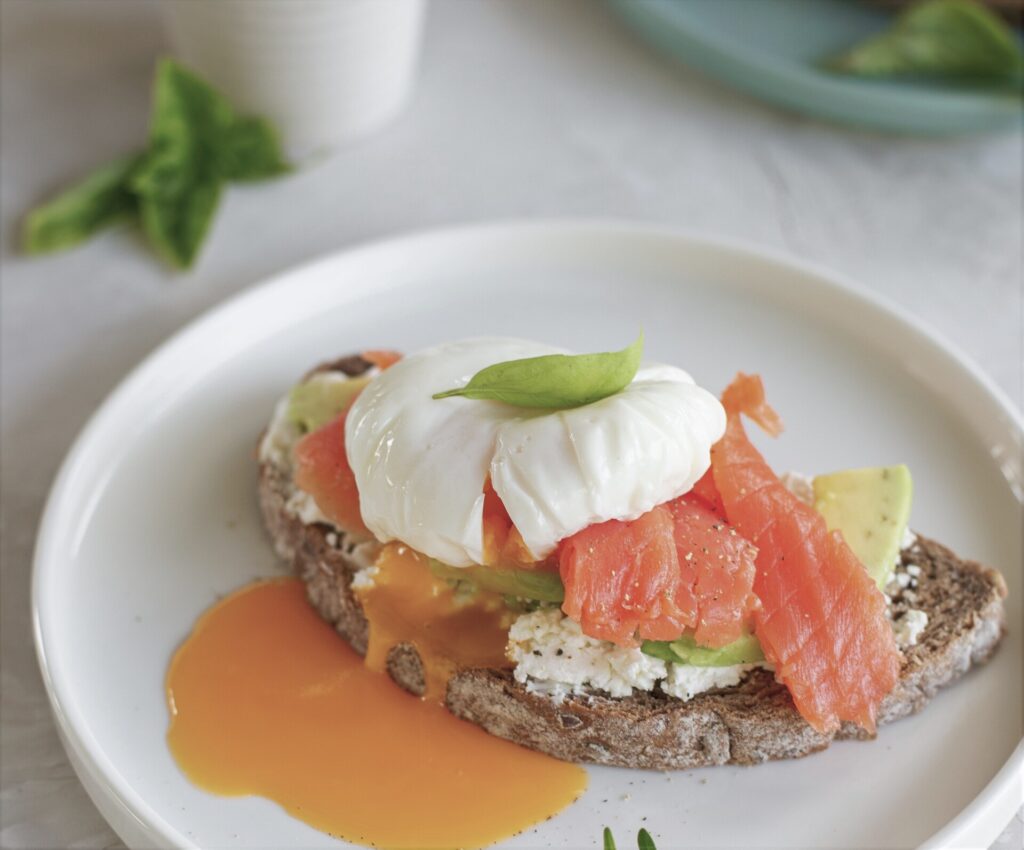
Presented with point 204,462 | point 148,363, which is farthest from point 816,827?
point 148,363

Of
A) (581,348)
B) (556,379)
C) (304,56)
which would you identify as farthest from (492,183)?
(556,379)

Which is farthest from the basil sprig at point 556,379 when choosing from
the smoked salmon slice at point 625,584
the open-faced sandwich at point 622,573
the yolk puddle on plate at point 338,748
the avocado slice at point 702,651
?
the yolk puddle on plate at point 338,748

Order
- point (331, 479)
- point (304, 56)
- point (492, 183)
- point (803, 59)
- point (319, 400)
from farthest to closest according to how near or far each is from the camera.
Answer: point (803, 59), point (492, 183), point (304, 56), point (319, 400), point (331, 479)

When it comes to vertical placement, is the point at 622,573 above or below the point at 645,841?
above

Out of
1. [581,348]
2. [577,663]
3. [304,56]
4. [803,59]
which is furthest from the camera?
[803,59]

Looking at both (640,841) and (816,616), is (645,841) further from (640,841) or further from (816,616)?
(816,616)

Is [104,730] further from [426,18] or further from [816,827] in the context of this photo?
[426,18]
